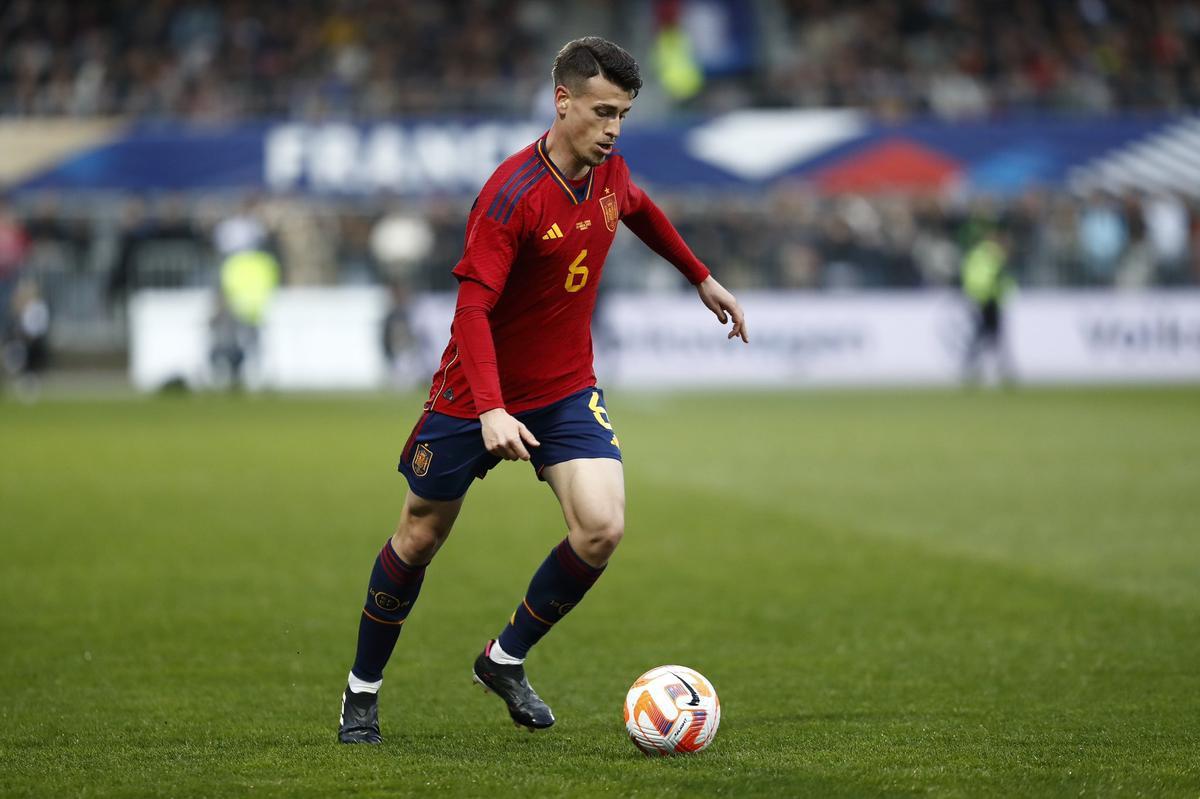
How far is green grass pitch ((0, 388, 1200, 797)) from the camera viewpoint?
511cm

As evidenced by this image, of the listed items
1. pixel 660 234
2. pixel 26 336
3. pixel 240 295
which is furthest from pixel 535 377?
pixel 26 336

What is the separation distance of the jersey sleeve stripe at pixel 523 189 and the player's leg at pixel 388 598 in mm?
928

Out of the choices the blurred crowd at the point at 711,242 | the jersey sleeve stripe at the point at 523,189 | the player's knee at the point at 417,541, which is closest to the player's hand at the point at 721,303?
the jersey sleeve stripe at the point at 523,189

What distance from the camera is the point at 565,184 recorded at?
17.9 feet

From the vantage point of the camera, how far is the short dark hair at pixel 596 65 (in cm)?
534

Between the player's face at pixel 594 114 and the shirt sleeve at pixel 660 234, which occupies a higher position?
the player's face at pixel 594 114

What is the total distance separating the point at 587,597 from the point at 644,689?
3.54 m

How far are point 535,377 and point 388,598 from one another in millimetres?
870

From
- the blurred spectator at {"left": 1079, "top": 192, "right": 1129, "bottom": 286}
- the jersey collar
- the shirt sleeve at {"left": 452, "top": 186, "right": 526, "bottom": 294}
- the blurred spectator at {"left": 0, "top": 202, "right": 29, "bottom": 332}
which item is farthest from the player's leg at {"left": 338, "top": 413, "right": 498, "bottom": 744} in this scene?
the blurred spectator at {"left": 1079, "top": 192, "right": 1129, "bottom": 286}

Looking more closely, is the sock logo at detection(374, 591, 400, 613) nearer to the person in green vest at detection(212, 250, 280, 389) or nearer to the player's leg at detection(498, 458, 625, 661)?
the player's leg at detection(498, 458, 625, 661)

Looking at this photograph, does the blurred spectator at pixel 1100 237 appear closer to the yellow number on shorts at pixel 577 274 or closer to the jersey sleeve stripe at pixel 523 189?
the yellow number on shorts at pixel 577 274

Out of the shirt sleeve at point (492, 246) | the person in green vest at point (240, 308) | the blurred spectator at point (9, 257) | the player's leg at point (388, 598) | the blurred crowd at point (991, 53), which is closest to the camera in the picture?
the shirt sleeve at point (492, 246)

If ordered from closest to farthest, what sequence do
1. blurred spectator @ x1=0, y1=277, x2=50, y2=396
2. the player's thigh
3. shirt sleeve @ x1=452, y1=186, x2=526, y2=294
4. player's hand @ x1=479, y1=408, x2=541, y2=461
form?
player's hand @ x1=479, y1=408, x2=541, y2=461 → shirt sleeve @ x1=452, y1=186, x2=526, y2=294 → the player's thigh → blurred spectator @ x1=0, y1=277, x2=50, y2=396

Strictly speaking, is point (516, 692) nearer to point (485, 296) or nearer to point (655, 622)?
point (485, 296)
